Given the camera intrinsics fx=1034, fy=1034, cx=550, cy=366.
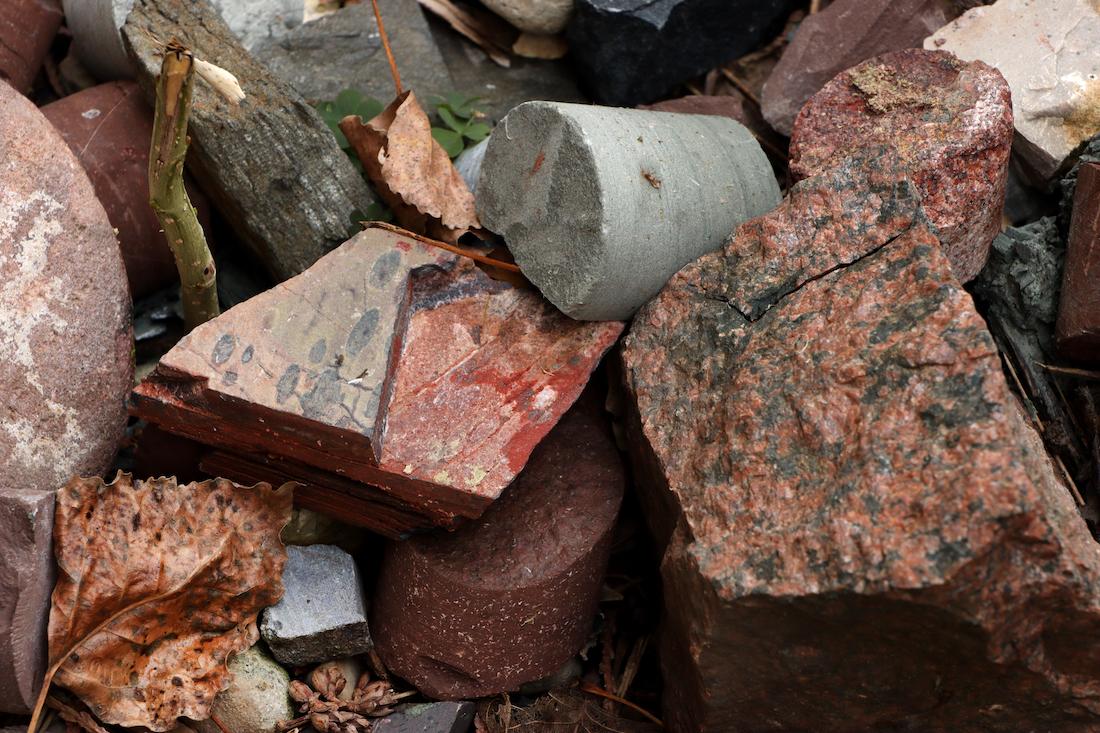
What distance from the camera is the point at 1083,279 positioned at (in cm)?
237

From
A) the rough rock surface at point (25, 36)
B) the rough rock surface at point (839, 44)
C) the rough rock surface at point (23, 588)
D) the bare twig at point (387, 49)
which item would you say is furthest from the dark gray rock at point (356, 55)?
the rough rock surface at point (23, 588)

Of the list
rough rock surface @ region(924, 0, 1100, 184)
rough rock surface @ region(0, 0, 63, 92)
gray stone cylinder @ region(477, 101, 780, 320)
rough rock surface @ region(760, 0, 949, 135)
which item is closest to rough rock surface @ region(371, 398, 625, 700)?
gray stone cylinder @ region(477, 101, 780, 320)

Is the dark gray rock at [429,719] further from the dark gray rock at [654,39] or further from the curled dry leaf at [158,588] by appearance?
the dark gray rock at [654,39]

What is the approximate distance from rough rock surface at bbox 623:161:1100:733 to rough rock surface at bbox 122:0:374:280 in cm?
97

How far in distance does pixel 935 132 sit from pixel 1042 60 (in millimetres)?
638

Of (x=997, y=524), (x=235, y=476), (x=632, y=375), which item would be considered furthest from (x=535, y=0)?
(x=997, y=524)

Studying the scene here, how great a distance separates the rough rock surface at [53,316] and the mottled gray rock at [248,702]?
58 centimetres

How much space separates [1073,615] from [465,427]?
4.08 ft

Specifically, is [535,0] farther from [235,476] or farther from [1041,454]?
[1041,454]

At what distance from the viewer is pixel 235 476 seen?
241cm

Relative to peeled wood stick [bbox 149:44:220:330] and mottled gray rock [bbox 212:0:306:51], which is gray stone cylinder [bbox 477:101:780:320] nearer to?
peeled wood stick [bbox 149:44:220:330]

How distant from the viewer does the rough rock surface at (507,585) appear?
234 centimetres

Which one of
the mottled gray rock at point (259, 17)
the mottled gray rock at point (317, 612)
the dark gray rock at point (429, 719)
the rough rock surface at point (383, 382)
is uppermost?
the mottled gray rock at point (259, 17)

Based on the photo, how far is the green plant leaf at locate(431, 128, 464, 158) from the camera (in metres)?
2.87
